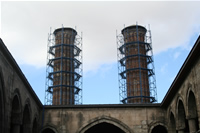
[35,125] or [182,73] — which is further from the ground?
[182,73]

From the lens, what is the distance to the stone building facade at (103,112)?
46.0 ft

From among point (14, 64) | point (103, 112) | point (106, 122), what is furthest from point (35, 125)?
point (14, 64)

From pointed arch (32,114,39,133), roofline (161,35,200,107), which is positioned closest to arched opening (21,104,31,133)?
pointed arch (32,114,39,133)

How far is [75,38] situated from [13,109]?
2570cm

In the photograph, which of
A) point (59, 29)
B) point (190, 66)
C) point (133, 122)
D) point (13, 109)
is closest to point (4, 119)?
point (13, 109)

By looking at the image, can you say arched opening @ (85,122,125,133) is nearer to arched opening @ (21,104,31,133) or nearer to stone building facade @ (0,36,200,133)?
stone building facade @ (0,36,200,133)

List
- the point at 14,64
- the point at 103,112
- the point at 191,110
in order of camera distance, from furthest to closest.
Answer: the point at 103,112 < the point at 191,110 < the point at 14,64

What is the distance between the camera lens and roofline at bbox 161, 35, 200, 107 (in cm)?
1251

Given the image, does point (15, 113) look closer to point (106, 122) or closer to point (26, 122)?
point (26, 122)

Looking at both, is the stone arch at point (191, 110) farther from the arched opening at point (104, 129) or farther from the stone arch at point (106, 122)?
the arched opening at point (104, 129)

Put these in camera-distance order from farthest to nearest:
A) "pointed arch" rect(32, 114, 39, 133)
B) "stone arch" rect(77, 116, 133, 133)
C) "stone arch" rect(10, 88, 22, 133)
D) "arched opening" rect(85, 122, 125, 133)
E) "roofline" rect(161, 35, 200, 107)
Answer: "arched opening" rect(85, 122, 125, 133), "stone arch" rect(77, 116, 133, 133), "pointed arch" rect(32, 114, 39, 133), "stone arch" rect(10, 88, 22, 133), "roofline" rect(161, 35, 200, 107)

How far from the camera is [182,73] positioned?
1507 cm

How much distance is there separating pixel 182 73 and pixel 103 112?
785 centimetres

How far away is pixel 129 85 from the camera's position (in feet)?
121
